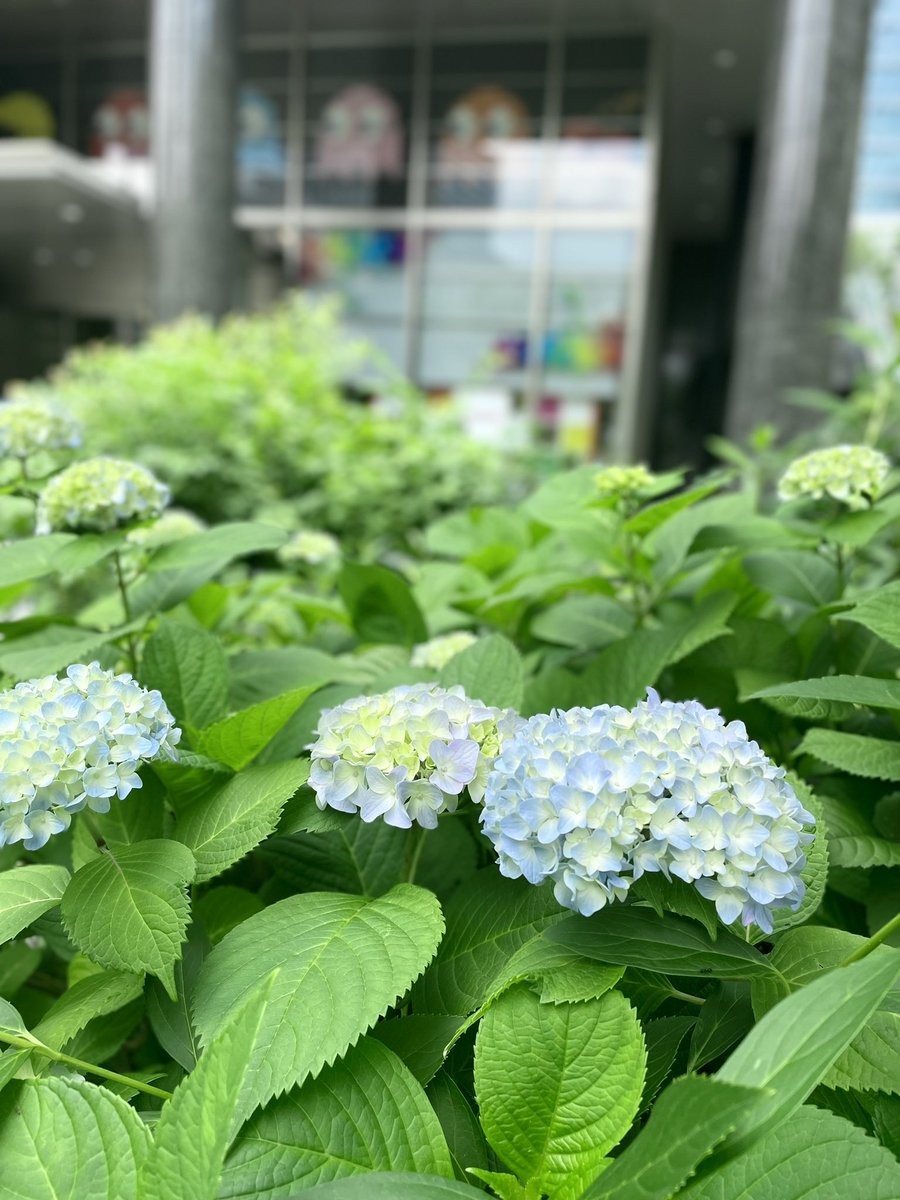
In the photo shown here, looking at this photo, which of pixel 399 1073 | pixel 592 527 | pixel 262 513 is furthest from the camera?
pixel 262 513

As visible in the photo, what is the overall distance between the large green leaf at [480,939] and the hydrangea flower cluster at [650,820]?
3.7 inches

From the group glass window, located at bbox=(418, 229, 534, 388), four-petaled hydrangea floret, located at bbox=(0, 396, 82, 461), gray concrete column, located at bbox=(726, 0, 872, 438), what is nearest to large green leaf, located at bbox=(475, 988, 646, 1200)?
four-petaled hydrangea floret, located at bbox=(0, 396, 82, 461)

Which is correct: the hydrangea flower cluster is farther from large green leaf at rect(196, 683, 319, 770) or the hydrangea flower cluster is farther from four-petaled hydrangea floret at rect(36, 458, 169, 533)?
four-petaled hydrangea floret at rect(36, 458, 169, 533)

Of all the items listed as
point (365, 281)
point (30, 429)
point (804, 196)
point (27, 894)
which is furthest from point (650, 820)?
point (365, 281)

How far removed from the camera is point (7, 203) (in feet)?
35.9

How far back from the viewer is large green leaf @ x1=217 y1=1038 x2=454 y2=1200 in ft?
1.78

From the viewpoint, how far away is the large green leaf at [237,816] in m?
0.70

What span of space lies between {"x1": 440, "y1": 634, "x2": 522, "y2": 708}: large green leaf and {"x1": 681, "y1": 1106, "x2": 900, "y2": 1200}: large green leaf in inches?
15.5

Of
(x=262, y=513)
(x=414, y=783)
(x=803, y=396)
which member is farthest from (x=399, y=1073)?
(x=262, y=513)

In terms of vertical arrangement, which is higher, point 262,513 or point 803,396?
point 803,396

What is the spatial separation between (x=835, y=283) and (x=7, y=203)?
9221 millimetres

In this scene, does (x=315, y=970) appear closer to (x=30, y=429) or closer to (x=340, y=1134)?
(x=340, y=1134)

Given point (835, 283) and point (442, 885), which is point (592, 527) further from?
point (835, 283)

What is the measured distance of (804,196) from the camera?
6578 millimetres
